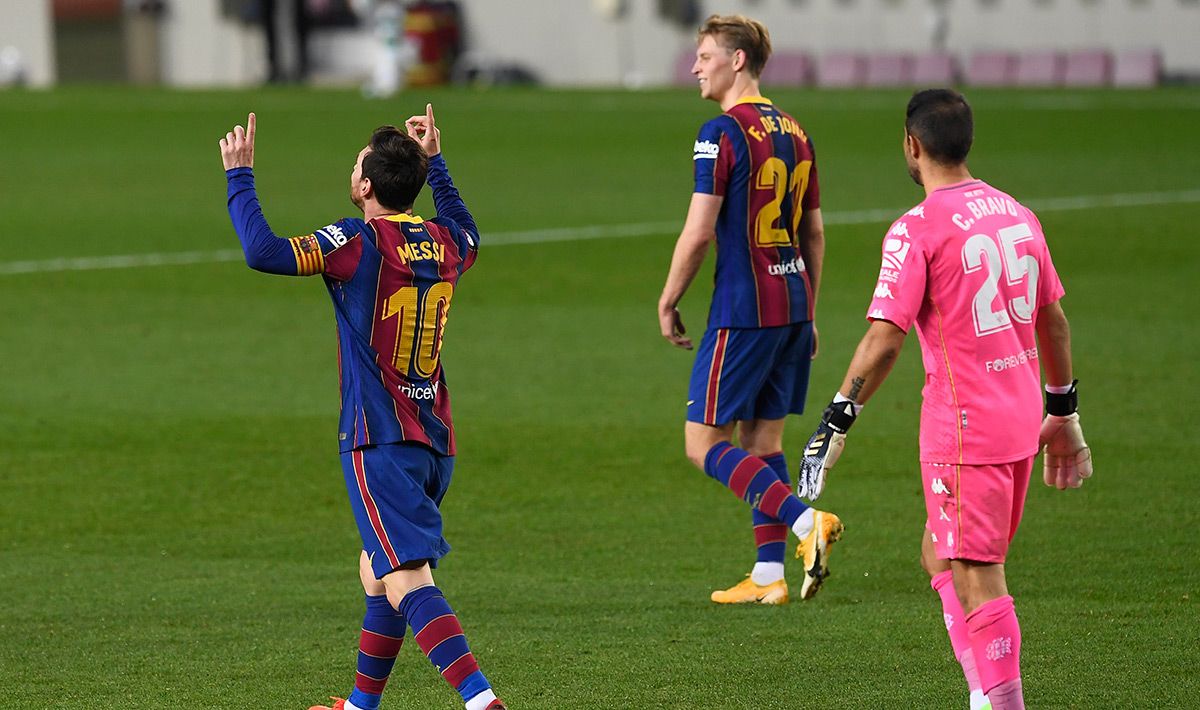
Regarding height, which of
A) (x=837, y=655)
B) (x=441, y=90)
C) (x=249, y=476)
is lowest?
(x=441, y=90)

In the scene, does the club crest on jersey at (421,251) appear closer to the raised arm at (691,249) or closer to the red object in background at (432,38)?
the raised arm at (691,249)

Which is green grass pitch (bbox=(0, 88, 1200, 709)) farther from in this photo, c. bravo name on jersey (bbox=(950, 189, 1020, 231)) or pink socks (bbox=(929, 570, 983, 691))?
c. bravo name on jersey (bbox=(950, 189, 1020, 231))

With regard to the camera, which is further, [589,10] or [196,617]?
[589,10]

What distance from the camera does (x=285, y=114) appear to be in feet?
140

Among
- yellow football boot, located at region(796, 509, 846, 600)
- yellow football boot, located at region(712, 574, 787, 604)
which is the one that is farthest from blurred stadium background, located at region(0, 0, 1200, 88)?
yellow football boot, located at region(796, 509, 846, 600)

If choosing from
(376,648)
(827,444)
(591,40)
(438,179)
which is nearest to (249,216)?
(438,179)

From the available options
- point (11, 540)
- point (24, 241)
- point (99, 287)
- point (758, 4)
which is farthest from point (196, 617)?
point (758, 4)

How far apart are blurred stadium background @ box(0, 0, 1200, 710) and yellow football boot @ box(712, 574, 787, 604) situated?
3.2 inches

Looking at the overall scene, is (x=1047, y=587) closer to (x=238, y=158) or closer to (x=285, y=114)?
(x=238, y=158)

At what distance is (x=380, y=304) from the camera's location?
223 inches

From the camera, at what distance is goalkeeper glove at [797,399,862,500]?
5.43 meters

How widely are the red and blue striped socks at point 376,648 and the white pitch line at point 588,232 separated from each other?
13.7 m

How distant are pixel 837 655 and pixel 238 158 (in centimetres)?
281

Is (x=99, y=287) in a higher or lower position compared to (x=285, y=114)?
higher
